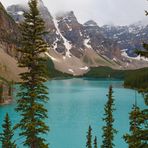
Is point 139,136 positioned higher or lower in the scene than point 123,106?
higher

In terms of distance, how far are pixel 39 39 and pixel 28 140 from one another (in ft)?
24.7

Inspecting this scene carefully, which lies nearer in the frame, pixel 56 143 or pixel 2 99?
pixel 56 143

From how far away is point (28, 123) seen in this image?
25.3 m

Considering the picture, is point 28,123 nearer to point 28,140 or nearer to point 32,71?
point 28,140

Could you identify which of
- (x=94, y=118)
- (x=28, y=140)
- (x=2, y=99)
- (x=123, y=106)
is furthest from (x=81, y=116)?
(x=28, y=140)

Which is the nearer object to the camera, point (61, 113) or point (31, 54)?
point (31, 54)

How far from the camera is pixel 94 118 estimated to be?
114375 mm

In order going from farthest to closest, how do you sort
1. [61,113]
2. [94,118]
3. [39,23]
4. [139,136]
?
[61,113] < [94,118] < [39,23] < [139,136]

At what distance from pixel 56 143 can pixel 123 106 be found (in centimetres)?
7272

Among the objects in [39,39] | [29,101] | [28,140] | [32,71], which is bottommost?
[28,140]

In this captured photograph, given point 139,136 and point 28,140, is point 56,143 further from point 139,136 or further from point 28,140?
point 139,136

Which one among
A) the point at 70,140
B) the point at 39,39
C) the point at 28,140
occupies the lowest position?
the point at 70,140

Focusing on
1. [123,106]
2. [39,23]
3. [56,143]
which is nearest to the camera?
[39,23]

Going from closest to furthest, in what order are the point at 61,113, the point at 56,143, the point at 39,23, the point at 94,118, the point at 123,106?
the point at 39,23 < the point at 56,143 < the point at 94,118 < the point at 61,113 < the point at 123,106
